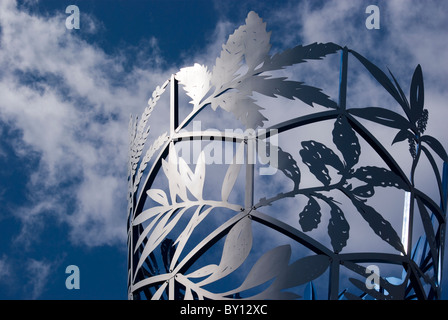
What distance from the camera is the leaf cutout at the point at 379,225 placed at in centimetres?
474

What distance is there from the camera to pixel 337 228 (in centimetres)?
462

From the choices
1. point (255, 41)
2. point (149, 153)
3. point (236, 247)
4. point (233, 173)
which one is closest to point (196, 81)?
point (255, 41)

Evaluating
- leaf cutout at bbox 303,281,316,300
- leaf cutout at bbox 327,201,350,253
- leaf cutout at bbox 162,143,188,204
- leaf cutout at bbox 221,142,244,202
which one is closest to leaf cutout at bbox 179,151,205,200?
leaf cutout at bbox 162,143,188,204

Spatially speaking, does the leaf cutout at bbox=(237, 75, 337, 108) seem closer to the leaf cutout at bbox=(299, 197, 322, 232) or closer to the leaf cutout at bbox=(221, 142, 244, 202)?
the leaf cutout at bbox=(221, 142, 244, 202)

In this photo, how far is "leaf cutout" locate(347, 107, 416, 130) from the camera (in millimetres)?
5009

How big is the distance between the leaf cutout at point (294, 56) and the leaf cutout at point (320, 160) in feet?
2.66

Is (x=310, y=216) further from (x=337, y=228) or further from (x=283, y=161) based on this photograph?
(x=283, y=161)

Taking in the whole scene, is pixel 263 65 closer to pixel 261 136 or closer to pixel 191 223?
pixel 261 136

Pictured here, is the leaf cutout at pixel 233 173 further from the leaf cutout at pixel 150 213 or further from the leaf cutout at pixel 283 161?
the leaf cutout at pixel 150 213

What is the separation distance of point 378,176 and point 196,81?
1955 millimetres

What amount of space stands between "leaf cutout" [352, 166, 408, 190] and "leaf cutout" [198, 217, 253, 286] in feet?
3.44

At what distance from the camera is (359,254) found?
4648 millimetres

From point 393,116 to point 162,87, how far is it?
2.44m
